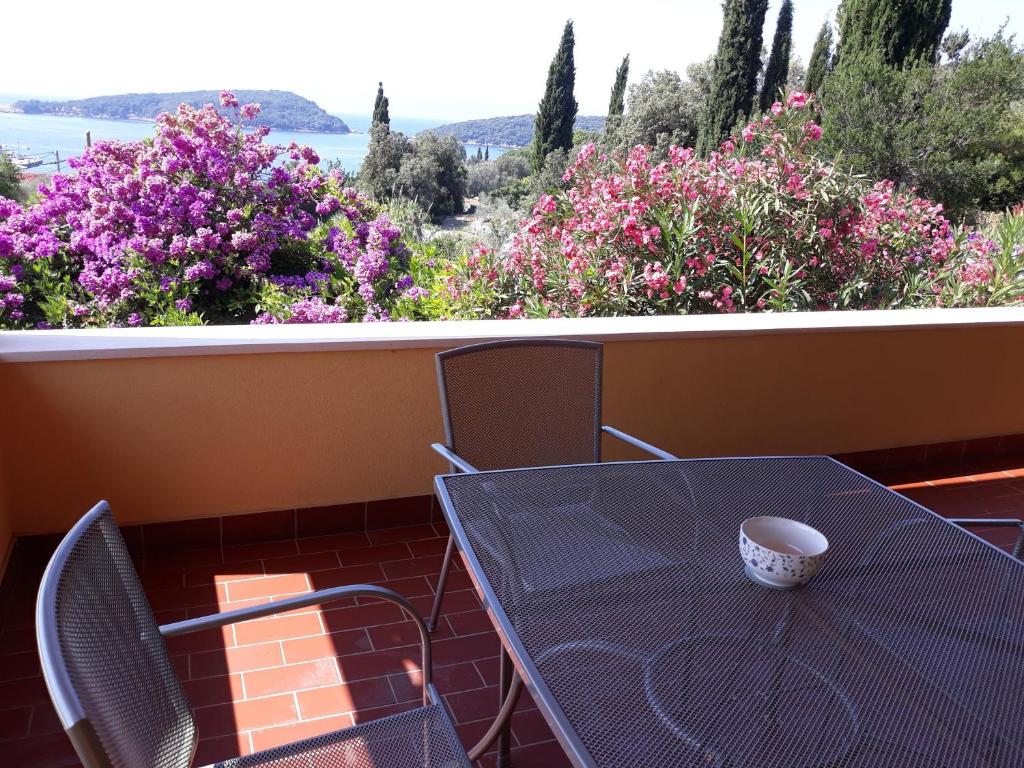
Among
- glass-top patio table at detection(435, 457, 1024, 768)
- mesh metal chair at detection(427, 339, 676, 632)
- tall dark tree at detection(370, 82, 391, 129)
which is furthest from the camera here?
tall dark tree at detection(370, 82, 391, 129)

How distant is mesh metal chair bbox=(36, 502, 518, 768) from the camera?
0.84 meters

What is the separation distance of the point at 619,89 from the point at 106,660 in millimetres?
21043

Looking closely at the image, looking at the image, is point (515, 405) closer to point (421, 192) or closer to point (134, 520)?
point (134, 520)

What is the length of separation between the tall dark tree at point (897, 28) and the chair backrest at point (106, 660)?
14.9 m

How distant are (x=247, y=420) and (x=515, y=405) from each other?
1017 millimetres

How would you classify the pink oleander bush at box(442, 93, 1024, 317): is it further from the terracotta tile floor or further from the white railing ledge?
the terracotta tile floor

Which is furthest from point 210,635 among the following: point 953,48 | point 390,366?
point 953,48

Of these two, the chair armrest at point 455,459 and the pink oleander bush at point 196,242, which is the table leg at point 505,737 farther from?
the pink oleander bush at point 196,242

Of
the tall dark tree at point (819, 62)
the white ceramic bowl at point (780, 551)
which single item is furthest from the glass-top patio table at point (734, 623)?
the tall dark tree at point (819, 62)

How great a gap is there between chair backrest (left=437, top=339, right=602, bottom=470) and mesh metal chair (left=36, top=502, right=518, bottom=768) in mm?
793

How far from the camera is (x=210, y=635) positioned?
2234 mm

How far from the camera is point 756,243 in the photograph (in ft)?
14.0

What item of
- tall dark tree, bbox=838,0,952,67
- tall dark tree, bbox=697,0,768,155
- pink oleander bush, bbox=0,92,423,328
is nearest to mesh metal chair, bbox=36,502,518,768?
pink oleander bush, bbox=0,92,423,328

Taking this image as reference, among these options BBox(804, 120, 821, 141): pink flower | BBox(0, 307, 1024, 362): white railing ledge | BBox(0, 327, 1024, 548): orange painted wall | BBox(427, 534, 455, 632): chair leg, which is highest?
BBox(804, 120, 821, 141): pink flower
